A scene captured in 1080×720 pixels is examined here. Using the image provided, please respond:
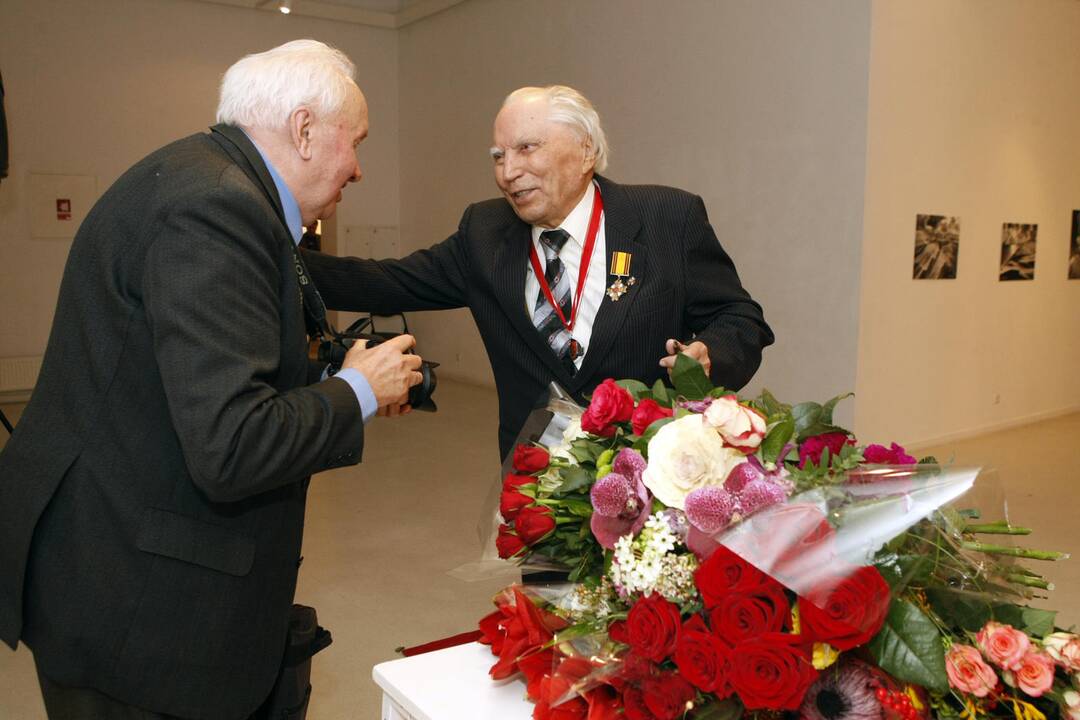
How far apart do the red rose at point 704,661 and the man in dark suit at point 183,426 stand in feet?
2.08

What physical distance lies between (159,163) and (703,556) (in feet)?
3.21

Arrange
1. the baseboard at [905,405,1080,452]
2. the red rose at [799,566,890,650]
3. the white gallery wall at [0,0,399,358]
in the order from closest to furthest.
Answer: the red rose at [799,566,890,650], the baseboard at [905,405,1080,452], the white gallery wall at [0,0,399,358]

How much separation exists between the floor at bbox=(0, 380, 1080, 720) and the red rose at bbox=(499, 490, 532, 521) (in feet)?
0.51

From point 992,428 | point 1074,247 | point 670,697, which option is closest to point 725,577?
point 670,697

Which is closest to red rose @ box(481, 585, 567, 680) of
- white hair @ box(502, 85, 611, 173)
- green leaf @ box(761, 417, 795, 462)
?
green leaf @ box(761, 417, 795, 462)

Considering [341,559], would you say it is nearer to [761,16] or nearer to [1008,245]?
[761,16]

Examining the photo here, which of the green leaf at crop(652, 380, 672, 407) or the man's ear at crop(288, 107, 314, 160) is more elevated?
the man's ear at crop(288, 107, 314, 160)

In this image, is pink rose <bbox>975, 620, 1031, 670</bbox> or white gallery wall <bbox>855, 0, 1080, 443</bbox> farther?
white gallery wall <bbox>855, 0, 1080, 443</bbox>

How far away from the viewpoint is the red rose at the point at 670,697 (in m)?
1.03

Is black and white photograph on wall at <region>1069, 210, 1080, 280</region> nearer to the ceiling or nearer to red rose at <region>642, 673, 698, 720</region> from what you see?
the ceiling

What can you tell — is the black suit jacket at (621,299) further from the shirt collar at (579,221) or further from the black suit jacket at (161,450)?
the black suit jacket at (161,450)

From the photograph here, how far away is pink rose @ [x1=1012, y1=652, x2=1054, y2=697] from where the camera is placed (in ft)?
3.40

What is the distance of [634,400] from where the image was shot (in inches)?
53.1

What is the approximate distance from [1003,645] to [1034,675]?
0.04m
